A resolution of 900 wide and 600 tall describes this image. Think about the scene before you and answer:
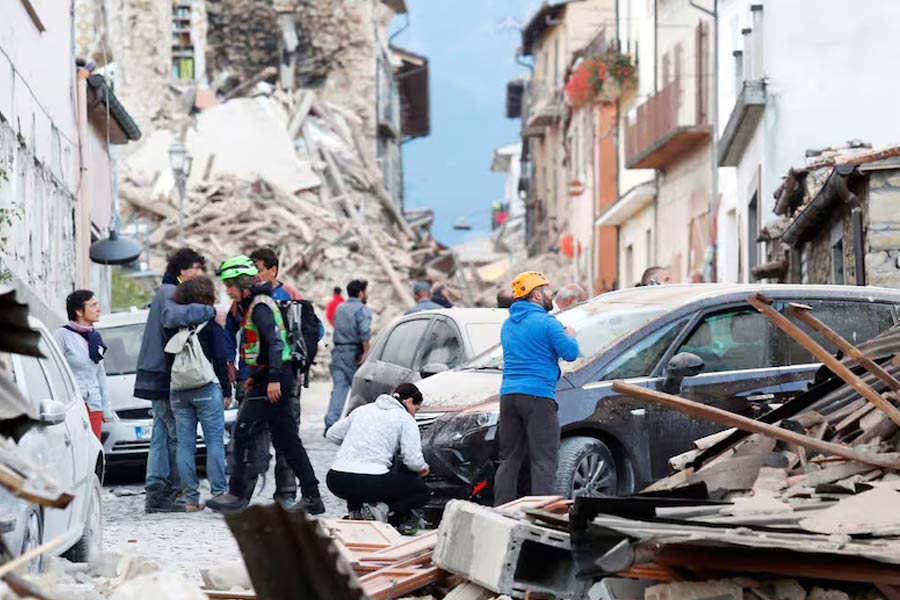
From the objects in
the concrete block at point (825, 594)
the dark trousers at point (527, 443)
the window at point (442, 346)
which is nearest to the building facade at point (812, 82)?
the window at point (442, 346)

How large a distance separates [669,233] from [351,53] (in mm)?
19736

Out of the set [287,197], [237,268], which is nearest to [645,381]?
[237,268]

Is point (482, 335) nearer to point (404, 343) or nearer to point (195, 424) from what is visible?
point (404, 343)

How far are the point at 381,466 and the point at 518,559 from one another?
3886mm

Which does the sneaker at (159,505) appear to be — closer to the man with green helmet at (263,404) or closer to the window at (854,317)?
the man with green helmet at (263,404)

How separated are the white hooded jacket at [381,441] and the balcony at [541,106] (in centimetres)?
4433

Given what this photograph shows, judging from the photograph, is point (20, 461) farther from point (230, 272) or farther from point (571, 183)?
point (571, 183)

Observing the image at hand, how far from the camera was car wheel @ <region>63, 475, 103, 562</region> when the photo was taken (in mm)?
9133

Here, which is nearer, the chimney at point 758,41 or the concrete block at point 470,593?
the concrete block at point 470,593

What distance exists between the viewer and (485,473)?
1132cm

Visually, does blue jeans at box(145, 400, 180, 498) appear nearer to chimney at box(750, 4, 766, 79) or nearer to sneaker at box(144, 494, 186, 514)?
sneaker at box(144, 494, 186, 514)

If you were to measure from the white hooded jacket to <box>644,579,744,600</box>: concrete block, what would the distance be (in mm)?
4373

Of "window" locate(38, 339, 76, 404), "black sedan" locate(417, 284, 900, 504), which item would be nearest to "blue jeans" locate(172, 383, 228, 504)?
"black sedan" locate(417, 284, 900, 504)

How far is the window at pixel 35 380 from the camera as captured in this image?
8734 mm
